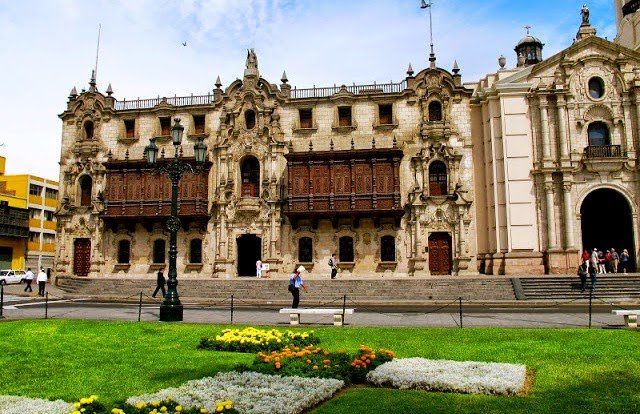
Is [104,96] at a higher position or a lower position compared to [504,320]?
higher

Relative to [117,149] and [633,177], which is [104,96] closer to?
[117,149]

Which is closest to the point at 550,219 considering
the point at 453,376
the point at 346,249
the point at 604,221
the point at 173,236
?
the point at 604,221

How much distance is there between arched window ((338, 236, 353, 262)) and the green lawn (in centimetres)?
2069

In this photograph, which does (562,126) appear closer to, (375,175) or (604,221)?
(604,221)

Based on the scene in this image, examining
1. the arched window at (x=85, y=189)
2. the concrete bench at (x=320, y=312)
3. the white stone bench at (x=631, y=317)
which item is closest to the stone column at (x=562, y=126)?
the white stone bench at (x=631, y=317)

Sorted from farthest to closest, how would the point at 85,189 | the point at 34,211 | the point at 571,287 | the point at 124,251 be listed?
the point at 34,211 < the point at 85,189 < the point at 124,251 < the point at 571,287

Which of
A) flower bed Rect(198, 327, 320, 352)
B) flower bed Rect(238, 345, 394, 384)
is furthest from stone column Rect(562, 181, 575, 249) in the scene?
flower bed Rect(238, 345, 394, 384)

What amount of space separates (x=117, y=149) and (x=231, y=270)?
515 inches

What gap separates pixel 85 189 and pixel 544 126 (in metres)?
33.4

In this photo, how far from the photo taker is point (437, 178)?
3634cm

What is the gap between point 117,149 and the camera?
3991 centimetres

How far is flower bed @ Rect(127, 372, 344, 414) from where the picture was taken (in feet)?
22.8

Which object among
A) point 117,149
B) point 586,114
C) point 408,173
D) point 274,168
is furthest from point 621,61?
point 117,149

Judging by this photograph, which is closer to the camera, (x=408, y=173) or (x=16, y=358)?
(x=16, y=358)
